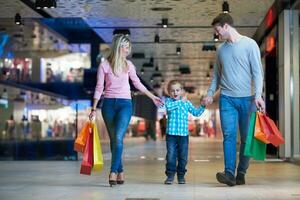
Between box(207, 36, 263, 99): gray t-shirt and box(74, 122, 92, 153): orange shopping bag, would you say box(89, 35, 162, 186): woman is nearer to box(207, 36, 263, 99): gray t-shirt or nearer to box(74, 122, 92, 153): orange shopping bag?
box(74, 122, 92, 153): orange shopping bag

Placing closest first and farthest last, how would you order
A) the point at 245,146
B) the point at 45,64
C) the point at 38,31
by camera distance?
the point at 245,146 → the point at 38,31 → the point at 45,64

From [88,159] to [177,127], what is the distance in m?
1.07

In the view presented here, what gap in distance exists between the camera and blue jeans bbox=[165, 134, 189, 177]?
7.31 m

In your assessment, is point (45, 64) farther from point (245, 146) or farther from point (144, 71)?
point (245, 146)

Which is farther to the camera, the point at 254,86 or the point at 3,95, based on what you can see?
the point at 3,95

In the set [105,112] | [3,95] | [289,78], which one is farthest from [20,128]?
[105,112]

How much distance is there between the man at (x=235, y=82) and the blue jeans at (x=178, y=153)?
0.55 metres

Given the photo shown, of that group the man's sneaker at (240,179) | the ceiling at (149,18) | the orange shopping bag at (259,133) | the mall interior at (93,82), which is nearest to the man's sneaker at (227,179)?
the mall interior at (93,82)

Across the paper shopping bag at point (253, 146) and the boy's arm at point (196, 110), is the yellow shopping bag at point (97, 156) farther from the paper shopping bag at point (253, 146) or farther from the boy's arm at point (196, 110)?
the paper shopping bag at point (253, 146)

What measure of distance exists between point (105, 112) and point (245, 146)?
5.17 feet

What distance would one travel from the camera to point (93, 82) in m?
19.4

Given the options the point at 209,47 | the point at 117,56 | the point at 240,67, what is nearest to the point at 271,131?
the point at 240,67

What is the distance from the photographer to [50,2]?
12.0 metres

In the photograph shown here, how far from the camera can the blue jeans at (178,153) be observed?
7.31 metres
